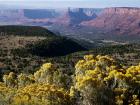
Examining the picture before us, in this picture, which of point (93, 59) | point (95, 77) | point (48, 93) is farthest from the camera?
point (93, 59)

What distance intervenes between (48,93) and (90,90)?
229 inches

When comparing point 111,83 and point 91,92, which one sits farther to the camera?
point 111,83

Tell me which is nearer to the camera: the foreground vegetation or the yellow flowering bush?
the foreground vegetation

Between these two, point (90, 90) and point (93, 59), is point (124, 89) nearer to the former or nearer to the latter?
point (90, 90)

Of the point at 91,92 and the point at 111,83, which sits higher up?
the point at 111,83

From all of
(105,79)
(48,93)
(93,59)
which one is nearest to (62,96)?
(48,93)

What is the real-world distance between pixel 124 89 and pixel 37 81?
65.5ft

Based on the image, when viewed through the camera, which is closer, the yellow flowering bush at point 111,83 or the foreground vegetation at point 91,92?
the foreground vegetation at point 91,92

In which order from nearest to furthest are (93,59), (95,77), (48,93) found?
(48,93) → (95,77) → (93,59)

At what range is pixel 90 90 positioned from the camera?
2542 inches

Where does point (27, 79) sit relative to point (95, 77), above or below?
below

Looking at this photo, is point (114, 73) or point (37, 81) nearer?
point (114, 73)

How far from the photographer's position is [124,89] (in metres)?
66.2

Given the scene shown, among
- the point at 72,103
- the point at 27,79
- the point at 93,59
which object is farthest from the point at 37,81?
the point at 72,103
